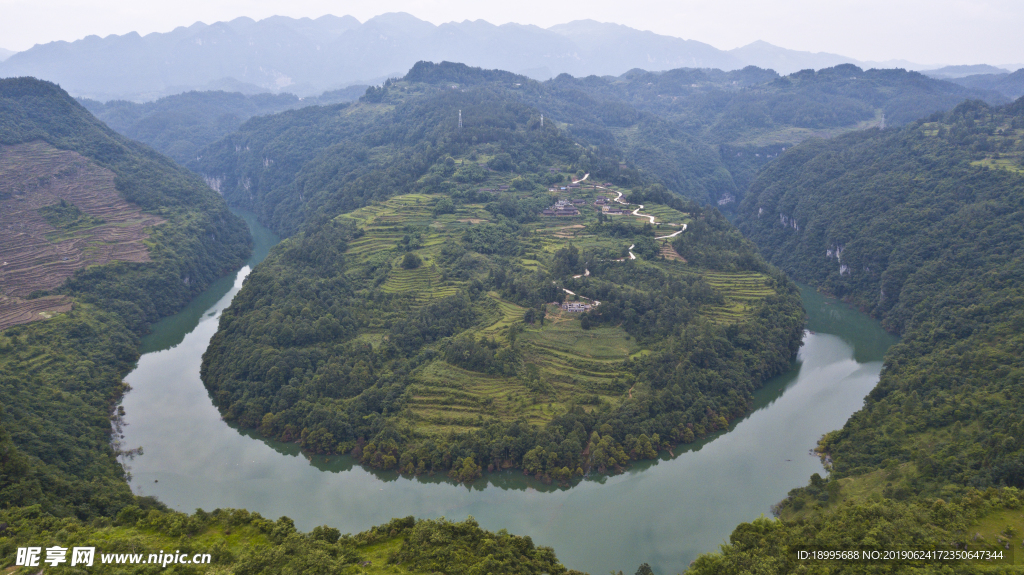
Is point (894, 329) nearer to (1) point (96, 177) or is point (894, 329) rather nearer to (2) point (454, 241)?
(2) point (454, 241)

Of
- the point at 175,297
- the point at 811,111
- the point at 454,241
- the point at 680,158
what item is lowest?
the point at 175,297

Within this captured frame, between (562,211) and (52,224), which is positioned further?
(562,211)

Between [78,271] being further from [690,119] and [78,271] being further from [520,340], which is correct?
[690,119]

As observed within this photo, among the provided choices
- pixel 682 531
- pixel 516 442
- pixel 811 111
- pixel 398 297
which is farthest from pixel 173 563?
pixel 811 111

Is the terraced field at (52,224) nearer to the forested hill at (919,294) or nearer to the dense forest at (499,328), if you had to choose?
the dense forest at (499,328)

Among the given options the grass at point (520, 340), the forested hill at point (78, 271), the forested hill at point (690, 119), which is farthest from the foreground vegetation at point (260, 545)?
the forested hill at point (690, 119)

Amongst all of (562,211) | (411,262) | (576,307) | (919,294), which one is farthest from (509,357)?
(919,294)
